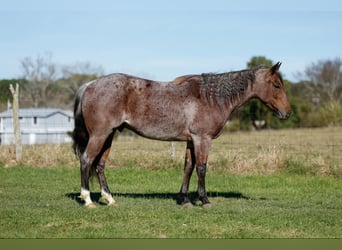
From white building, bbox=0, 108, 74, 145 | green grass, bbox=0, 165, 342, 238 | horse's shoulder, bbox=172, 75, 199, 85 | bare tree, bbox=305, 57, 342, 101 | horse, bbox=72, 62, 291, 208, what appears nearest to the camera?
green grass, bbox=0, 165, 342, 238

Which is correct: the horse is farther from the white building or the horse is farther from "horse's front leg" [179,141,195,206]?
the white building

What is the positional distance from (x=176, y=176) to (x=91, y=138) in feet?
17.4

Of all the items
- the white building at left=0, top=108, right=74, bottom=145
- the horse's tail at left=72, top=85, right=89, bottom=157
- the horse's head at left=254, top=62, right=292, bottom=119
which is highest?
the horse's head at left=254, top=62, right=292, bottom=119

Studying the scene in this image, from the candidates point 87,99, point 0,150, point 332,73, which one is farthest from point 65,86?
point 87,99

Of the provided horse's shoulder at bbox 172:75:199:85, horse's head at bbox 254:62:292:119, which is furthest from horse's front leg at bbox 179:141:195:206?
horse's head at bbox 254:62:292:119

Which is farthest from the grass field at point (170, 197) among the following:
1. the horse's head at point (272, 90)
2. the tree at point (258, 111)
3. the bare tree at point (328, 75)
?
the bare tree at point (328, 75)

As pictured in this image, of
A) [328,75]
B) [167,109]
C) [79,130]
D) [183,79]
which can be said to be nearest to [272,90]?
[183,79]

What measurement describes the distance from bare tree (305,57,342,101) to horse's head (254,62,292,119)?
183ft

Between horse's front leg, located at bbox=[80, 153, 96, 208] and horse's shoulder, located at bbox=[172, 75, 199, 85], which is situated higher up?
horse's shoulder, located at bbox=[172, 75, 199, 85]

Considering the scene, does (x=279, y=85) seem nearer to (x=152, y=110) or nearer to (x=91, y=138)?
(x=152, y=110)

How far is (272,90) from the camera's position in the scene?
9.67 m

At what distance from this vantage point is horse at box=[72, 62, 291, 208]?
8.95 m

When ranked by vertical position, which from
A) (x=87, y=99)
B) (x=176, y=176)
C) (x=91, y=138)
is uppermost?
(x=87, y=99)

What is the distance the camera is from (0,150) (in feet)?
54.6
